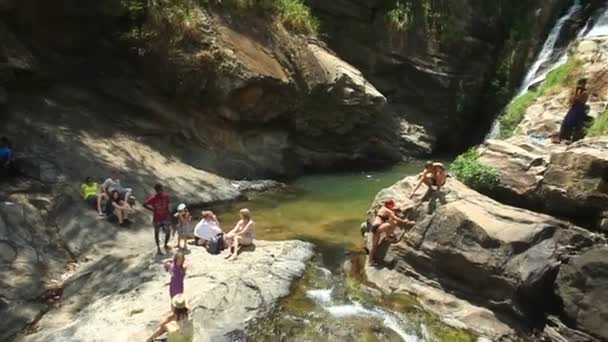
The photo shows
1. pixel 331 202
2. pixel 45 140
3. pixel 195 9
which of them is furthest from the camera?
pixel 195 9

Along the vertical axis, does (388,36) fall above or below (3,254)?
above

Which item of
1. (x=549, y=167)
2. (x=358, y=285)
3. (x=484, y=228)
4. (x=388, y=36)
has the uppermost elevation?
(x=388, y=36)

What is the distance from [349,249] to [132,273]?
5159mm

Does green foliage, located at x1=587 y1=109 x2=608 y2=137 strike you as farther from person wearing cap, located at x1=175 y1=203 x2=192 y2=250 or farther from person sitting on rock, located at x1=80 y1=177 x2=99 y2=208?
person sitting on rock, located at x1=80 y1=177 x2=99 y2=208

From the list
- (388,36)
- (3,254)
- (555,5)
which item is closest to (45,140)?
(3,254)

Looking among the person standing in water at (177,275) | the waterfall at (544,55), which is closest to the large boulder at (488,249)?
the person standing in water at (177,275)

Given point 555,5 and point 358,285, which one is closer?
point 358,285

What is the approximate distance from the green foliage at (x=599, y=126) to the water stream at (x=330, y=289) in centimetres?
610

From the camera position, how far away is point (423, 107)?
2873 centimetres

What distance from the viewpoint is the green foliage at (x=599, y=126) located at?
14.1 metres

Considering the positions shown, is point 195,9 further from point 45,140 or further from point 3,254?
point 3,254

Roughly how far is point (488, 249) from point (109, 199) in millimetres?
8962

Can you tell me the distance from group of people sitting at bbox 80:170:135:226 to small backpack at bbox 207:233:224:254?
8.83 ft

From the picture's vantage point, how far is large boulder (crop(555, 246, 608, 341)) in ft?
33.5
